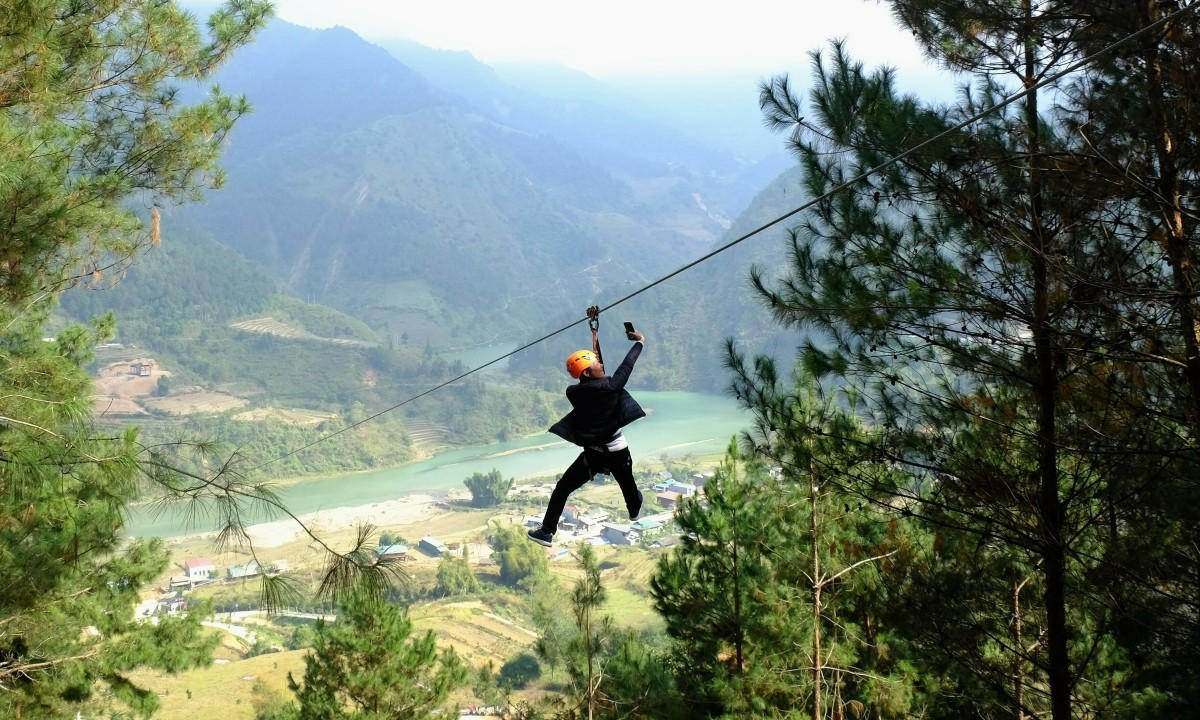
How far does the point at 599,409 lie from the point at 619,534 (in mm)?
39253

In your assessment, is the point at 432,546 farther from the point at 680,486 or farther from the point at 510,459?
the point at 510,459

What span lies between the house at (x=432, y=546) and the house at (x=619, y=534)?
7.74 meters

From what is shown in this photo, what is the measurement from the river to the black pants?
40314 millimetres

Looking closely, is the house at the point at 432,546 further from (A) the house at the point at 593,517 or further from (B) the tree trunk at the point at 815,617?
(B) the tree trunk at the point at 815,617

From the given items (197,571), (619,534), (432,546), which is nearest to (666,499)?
(619,534)

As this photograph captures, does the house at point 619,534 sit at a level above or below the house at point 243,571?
below

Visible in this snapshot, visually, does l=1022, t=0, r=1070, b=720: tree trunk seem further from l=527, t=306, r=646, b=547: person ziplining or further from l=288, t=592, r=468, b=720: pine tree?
l=288, t=592, r=468, b=720: pine tree

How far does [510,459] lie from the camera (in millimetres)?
60781

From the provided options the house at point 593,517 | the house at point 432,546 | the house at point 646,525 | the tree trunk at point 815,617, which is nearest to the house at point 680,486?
the house at point 646,525

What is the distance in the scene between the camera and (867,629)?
774cm

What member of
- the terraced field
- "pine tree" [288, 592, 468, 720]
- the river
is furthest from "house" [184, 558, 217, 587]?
the terraced field

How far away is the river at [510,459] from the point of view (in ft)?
165

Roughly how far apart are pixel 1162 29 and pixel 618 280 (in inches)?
5184

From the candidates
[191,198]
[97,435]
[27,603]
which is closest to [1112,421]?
[97,435]
